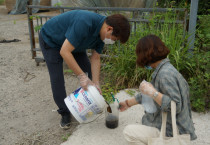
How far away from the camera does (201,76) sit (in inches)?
119

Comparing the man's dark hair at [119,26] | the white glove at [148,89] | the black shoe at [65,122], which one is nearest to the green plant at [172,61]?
the black shoe at [65,122]

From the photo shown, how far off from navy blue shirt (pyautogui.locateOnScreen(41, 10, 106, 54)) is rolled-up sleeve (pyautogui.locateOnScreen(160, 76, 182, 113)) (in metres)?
0.89

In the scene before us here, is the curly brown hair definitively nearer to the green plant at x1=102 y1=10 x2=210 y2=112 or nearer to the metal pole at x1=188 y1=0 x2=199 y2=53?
the green plant at x1=102 y1=10 x2=210 y2=112

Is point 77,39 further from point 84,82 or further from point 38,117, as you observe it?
point 38,117

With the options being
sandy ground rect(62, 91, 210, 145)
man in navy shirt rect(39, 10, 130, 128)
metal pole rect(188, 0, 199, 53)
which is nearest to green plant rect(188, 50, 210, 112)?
sandy ground rect(62, 91, 210, 145)

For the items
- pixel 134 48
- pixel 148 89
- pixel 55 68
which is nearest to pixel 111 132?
pixel 55 68

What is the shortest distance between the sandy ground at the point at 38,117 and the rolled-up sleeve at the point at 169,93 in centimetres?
94

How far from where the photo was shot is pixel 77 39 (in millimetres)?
2137

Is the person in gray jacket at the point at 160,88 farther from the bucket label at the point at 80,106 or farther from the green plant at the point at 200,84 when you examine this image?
the green plant at the point at 200,84

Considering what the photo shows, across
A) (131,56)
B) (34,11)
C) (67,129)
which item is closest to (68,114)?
(67,129)

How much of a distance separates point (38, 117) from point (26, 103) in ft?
1.62

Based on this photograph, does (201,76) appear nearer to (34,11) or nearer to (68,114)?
(68,114)

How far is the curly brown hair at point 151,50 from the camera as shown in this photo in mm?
1740

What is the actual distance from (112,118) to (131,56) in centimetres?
132
